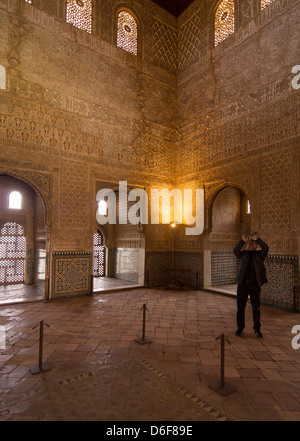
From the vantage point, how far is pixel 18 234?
962 centimetres

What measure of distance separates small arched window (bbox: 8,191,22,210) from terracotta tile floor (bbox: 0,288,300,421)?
464 cm

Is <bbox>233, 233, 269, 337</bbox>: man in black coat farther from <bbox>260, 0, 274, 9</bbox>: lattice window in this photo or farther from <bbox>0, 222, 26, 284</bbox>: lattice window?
<bbox>0, 222, 26, 284</bbox>: lattice window

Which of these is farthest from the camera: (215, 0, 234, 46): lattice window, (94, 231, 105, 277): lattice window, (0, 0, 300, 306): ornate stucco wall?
(94, 231, 105, 277): lattice window

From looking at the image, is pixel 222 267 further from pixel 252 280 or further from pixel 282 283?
pixel 252 280

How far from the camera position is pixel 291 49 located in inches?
251

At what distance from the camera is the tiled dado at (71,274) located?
702 centimetres

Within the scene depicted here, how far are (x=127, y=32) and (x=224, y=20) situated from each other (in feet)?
10.3

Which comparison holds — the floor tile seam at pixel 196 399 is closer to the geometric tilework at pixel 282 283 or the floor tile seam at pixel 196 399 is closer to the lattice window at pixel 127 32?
the geometric tilework at pixel 282 283

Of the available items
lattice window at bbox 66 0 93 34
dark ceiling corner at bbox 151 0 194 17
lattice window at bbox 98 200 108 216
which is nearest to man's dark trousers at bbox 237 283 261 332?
lattice window at bbox 98 200 108 216

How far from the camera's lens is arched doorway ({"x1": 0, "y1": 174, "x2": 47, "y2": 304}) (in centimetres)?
921

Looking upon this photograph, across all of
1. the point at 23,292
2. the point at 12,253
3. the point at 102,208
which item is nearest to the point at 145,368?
the point at 23,292
